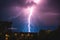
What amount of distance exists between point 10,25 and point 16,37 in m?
0.55

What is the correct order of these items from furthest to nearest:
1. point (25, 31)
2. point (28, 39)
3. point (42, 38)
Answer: point (25, 31) → point (28, 39) → point (42, 38)

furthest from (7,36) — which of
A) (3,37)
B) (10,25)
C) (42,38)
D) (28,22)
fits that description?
(42,38)

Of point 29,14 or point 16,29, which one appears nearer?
point 16,29

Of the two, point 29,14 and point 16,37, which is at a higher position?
point 29,14

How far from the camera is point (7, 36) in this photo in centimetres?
354

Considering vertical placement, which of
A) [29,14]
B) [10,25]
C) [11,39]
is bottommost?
[11,39]

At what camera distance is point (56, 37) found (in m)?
1.72

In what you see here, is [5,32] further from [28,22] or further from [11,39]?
[28,22]

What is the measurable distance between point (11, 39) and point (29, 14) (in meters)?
1.13

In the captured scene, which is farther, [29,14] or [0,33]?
[29,14]

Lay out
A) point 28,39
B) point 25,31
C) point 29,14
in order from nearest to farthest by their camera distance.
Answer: point 28,39 → point 25,31 → point 29,14

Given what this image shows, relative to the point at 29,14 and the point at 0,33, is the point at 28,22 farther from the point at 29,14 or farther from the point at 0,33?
the point at 0,33

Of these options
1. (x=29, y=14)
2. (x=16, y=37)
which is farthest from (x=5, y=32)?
(x=29, y=14)

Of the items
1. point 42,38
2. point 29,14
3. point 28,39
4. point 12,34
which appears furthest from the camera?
point 29,14
